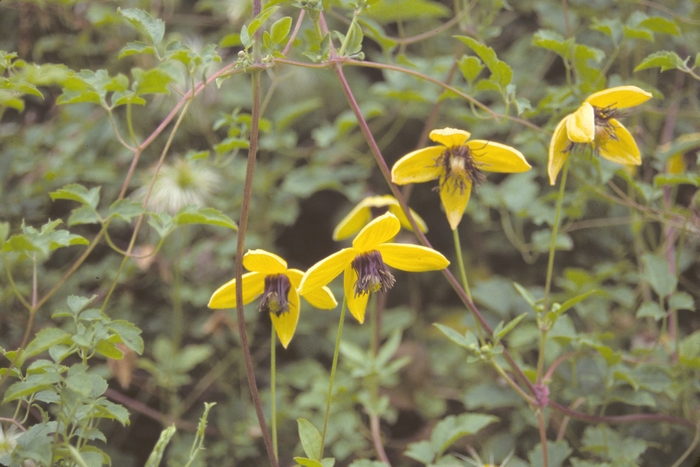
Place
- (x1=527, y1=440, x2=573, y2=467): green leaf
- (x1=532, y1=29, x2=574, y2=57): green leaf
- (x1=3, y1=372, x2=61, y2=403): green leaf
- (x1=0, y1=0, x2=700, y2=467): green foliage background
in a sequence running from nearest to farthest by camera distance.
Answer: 1. (x1=3, y1=372, x2=61, y2=403): green leaf
2. (x1=532, y1=29, x2=574, y2=57): green leaf
3. (x1=527, y1=440, x2=573, y2=467): green leaf
4. (x1=0, y1=0, x2=700, y2=467): green foliage background

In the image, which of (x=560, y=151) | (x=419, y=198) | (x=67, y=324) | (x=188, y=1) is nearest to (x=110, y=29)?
(x=188, y=1)

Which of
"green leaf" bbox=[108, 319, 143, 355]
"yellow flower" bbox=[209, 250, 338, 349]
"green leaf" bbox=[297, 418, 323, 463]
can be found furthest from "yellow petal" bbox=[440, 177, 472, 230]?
"green leaf" bbox=[108, 319, 143, 355]

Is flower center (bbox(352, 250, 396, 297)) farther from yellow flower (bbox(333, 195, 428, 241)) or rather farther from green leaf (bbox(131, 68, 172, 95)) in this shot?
green leaf (bbox(131, 68, 172, 95))

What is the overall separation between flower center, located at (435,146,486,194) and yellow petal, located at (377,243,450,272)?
0.16 m

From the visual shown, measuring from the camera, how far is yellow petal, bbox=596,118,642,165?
0.86 meters

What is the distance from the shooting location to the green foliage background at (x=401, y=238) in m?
1.10

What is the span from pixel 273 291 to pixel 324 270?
111mm

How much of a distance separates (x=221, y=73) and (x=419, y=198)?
1049mm

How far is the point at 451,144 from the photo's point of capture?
2.77 feet

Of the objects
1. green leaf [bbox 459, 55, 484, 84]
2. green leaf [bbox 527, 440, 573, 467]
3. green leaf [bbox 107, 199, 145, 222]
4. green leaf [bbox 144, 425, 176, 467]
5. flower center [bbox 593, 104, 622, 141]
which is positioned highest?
green leaf [bbox 459, 55, 484, 84]

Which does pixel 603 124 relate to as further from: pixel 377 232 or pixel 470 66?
pixel 377 232

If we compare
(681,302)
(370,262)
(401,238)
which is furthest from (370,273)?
(401,238)

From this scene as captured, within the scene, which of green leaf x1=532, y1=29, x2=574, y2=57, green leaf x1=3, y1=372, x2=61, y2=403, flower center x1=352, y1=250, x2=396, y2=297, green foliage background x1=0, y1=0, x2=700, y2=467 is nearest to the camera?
green leaf x1=3, y1=372, x2=61, y2=403

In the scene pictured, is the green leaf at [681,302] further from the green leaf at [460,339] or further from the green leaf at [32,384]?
the green leaf at [32,384]
